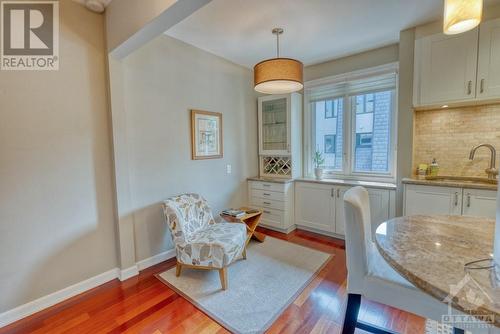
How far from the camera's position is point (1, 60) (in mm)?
1756

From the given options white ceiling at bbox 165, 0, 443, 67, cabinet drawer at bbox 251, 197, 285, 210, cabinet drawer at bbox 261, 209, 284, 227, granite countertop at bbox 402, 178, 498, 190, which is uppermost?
white ceiling at bbox 165, 0, 443, 67

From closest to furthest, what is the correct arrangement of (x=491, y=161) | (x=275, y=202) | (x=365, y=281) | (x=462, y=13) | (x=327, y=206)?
(x=462, y=13)
(x=365, y=281)
(x=491, y=161)
(x=327, y=206)
(x=275, y=202)

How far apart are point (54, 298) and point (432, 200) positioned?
367 cm

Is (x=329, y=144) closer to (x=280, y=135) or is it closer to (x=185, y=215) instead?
(x=280, y=135)

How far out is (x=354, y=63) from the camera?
329cm

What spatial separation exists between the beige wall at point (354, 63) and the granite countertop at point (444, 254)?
2503 millimetres

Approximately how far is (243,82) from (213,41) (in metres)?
0.94

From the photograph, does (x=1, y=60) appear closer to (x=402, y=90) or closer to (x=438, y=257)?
(x=438, y=257)

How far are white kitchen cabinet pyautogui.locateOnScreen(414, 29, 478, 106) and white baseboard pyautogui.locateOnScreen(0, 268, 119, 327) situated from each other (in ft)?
12.2

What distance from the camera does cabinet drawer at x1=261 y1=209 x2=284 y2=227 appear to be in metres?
3.52

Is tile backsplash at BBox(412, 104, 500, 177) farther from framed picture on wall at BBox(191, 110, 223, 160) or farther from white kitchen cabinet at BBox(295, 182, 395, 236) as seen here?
framed picture on wall at BBox(191, 110, 223, 160)

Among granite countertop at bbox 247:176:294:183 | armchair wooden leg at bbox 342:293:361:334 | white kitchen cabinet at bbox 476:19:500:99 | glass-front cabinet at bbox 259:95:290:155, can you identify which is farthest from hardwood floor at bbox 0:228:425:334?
white kitchen cabinet at bbox 476:19:500:99

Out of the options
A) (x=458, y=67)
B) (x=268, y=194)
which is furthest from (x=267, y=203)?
(x=458, y=67)

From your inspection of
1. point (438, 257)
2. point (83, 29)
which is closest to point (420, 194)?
point (438, 257)
